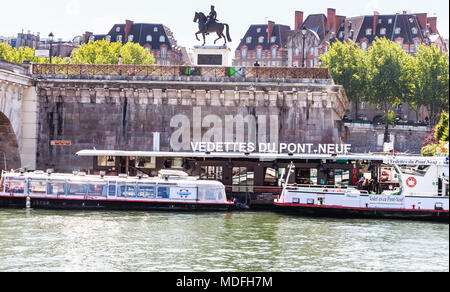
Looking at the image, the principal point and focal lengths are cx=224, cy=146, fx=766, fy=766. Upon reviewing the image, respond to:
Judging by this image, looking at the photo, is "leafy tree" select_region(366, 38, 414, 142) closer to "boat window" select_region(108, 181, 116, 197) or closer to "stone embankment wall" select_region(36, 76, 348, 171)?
"stone embankment wall" select_region(36, 76, 348, 171)

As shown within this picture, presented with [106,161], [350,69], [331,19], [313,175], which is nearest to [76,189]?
[106,161]

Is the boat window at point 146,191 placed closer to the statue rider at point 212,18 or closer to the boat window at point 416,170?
the boat window at point 416,170

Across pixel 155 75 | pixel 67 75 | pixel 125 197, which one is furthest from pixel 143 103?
pixel 125 197

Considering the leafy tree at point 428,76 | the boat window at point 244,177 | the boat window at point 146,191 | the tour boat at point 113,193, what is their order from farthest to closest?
the leafy tree at point 428,76, the boat window at point 244,177, the boat window at point 146,191, the tour boat at point 113,193

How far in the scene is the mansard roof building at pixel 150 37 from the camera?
12488 centimetres

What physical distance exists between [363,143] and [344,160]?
41.7m

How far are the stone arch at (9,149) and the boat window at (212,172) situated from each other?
13499mm

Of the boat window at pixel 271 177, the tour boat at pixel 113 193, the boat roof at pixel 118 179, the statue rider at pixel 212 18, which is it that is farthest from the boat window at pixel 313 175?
the statue rider at pixel 212 18

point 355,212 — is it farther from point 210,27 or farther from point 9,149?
point 9,149

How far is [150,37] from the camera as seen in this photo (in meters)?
128

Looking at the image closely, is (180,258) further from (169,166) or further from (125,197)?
(169,166)

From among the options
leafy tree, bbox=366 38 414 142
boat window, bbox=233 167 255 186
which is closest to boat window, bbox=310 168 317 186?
boat window, bbox=233 167 255 186

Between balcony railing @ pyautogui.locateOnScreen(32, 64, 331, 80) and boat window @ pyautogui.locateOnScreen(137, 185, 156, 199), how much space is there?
1141 cm

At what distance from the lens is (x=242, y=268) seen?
2359 cm
